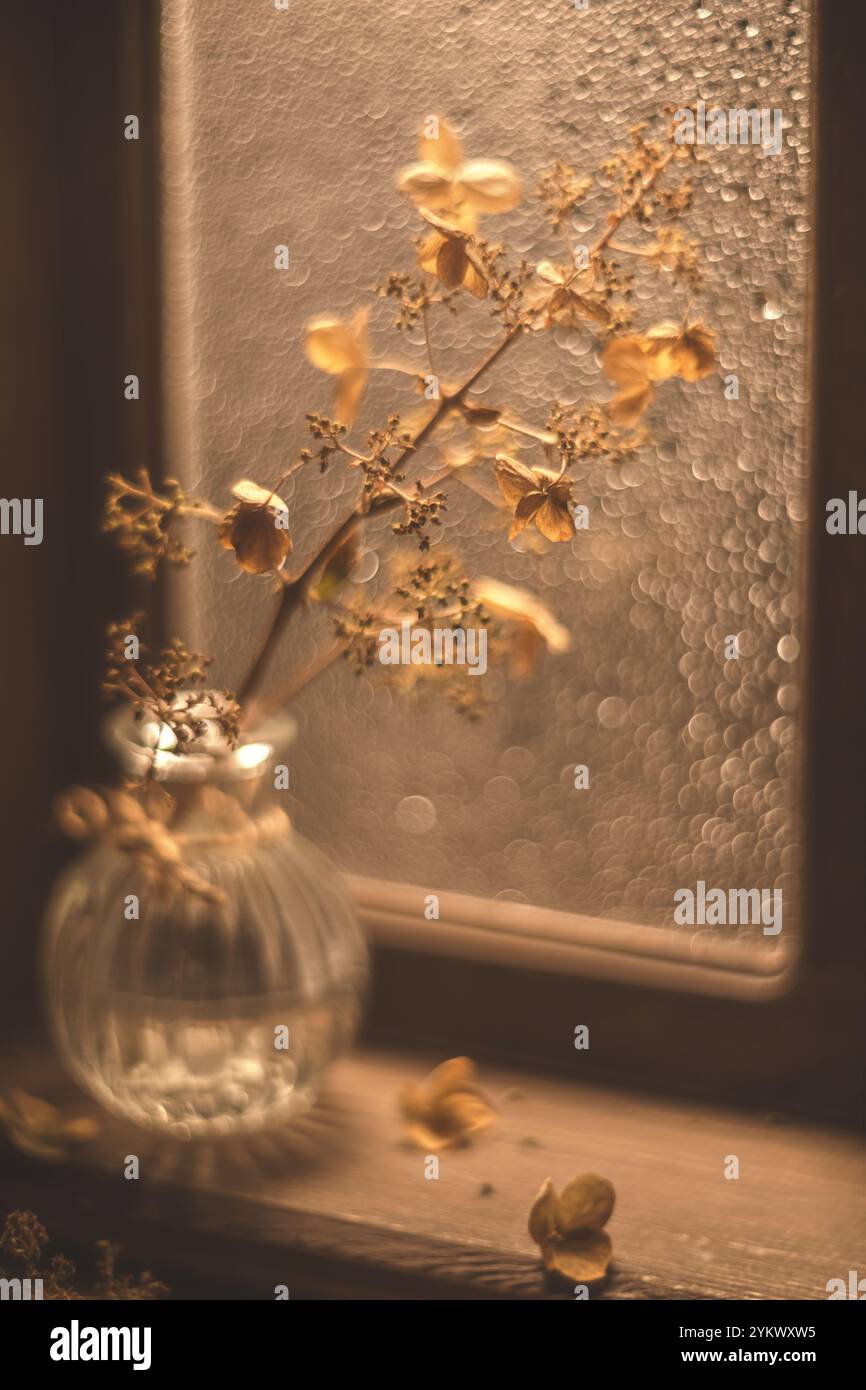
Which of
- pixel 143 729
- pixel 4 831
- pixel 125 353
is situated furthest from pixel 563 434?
pixel 4 831

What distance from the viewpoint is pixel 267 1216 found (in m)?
0.82

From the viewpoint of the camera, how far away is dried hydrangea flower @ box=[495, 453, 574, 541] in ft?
2.28

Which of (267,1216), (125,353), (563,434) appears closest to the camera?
(563,434)

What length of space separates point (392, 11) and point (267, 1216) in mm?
644

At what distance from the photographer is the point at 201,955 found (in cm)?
82

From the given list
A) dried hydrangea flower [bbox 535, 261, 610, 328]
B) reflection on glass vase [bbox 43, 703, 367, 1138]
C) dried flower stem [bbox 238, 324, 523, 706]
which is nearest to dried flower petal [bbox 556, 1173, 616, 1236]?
reflection on glass vase [bbox 43, 703, 367, 1138]

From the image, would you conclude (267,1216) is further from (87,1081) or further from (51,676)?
(51,676)

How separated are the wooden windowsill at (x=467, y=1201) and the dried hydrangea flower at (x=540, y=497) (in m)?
0.35

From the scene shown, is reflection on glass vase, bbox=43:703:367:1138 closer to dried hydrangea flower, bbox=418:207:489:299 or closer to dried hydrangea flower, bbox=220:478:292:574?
dried hydrangea flower, bbox=220:478:292:574

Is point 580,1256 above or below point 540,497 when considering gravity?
below

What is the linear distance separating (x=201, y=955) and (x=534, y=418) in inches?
13.4

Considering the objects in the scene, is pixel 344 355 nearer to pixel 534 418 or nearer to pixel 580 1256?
pixel 534 418

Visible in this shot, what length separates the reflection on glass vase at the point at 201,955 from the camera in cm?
81

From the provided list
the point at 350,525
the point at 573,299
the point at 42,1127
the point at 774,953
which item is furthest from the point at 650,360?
the point at 42,1127
